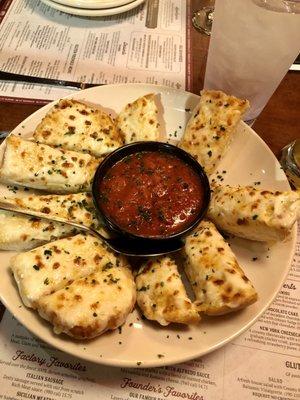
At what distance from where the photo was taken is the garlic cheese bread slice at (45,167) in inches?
85.2

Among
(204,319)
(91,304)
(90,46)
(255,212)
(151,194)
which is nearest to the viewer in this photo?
(91,304)

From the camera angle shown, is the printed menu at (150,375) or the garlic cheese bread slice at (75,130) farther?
the garlic cheese bread slice at (75,130)

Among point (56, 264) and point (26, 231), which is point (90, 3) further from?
point (56, 264)

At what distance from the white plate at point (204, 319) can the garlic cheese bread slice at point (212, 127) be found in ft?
0.58

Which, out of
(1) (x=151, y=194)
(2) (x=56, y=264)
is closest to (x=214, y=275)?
(1) (x=151, y=194)

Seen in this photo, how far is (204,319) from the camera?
1.82 meters

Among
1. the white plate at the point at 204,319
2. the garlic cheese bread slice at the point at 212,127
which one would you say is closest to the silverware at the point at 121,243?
the white plate at the point at 204,319

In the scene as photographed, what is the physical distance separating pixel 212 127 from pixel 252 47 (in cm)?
52

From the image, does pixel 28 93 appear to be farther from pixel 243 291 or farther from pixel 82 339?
pixel 243 291

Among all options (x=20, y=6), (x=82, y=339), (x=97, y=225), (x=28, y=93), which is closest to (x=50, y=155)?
(x=97, y=225)

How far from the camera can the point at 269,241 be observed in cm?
205

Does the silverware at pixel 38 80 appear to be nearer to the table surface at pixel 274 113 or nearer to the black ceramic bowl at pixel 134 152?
the table surface at pixel 274 113

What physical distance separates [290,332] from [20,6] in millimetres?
3321

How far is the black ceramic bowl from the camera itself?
1.93 metres
